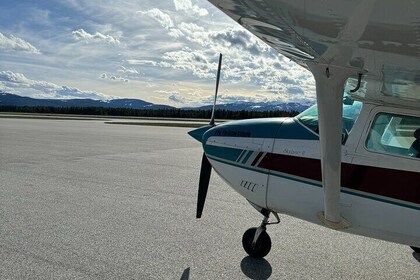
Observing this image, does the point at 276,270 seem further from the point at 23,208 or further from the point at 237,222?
the point at 23,208

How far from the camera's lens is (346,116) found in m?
4.07

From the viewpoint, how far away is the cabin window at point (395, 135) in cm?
379

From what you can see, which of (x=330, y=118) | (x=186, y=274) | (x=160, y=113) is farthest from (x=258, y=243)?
(x=160, y=113)

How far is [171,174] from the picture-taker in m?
10.6

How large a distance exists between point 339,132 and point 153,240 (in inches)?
125

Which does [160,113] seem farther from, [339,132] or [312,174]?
[339,132]

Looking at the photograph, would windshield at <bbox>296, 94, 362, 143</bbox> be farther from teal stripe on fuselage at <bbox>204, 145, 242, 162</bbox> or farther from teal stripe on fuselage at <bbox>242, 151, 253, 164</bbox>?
teal stripe on fuselage at <bbox>204, 145, 242, 162</bbox>

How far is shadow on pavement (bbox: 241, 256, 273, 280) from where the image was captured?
14.3ft

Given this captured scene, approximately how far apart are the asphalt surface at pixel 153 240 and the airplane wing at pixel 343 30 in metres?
2.59

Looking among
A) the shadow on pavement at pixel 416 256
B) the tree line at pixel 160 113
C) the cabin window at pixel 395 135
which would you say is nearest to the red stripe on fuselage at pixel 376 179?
the cabin window at pixel 395 135

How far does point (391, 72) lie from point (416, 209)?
5.15 ft

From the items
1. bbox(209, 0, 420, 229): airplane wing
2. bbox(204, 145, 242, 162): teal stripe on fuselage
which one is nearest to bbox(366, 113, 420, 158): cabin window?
bbox(209, 0, 420, 229): airplane wing

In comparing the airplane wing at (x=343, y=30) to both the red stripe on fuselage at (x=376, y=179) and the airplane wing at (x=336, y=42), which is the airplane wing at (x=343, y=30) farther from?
the red stripe on fuselage at (x=376, y=179)

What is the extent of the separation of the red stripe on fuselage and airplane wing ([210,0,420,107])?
1129mm
